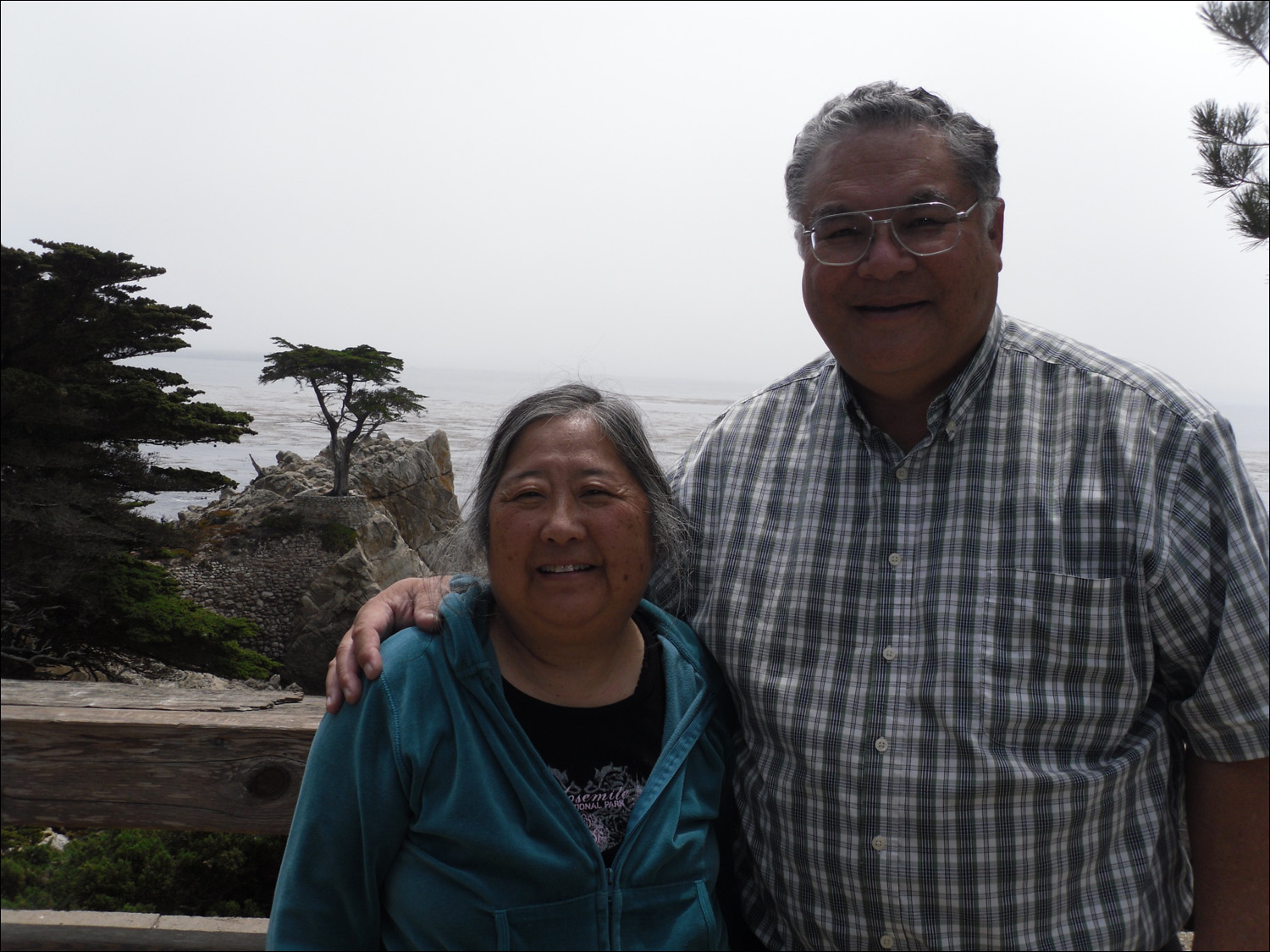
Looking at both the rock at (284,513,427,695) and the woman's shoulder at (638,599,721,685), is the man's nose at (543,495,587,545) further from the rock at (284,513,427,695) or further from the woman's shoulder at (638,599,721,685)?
the rock at (284,513,427,695)

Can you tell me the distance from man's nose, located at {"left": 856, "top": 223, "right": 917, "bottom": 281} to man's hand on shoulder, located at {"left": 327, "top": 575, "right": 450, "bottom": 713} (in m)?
1.02

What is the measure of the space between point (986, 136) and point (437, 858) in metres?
1.66

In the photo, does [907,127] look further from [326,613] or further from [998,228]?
[326,613]

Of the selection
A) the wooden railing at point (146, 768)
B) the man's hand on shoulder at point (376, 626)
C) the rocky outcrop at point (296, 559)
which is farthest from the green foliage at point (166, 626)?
the man's hand on shoulder at point (376, 626)

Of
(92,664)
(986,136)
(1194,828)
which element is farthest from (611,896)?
(92,664)

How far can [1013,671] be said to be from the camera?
4.83 ft

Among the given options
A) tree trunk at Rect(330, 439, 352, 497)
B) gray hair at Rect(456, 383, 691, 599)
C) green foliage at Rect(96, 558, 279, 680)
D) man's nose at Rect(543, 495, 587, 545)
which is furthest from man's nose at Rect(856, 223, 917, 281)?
tree trunk at Rect(330, 439, 352, 497)

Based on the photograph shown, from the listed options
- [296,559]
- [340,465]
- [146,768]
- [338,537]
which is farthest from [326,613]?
[146,768]

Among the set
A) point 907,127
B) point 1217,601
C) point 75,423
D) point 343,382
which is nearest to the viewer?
point 1217,601

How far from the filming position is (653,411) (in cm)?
205

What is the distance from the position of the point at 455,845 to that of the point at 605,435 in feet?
2.50

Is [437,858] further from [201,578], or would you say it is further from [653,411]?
[201,578]

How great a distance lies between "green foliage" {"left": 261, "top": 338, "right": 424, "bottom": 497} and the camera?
682 inches

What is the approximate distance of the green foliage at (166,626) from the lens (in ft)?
40.5
